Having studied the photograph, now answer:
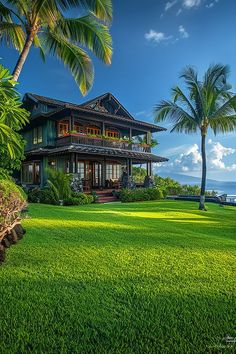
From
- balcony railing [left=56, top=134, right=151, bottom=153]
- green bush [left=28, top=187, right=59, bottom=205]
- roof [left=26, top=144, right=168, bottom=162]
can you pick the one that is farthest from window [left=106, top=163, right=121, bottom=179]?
green bush [left=28, top=187, right=59, bottom=205]

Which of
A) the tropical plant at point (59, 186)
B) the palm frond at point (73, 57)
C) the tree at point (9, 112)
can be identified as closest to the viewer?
the tree at point (9, 112)

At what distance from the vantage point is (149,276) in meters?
3.60

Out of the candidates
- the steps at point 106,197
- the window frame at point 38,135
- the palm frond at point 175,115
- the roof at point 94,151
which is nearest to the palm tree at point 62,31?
the palm frond at point 175,115

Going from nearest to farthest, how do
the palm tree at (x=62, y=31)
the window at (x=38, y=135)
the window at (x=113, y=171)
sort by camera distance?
1. the palm tree at (x=62, y=31)
2. the window at (x=38, y=135)
3. the window at (x=113, y=171)

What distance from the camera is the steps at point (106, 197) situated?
57.4ft

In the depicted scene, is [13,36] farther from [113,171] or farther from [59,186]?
[113,171]

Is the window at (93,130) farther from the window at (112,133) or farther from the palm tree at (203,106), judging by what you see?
the palm tree at (203,106)

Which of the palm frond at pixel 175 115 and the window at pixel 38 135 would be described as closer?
the palm frond at pixel 175 115

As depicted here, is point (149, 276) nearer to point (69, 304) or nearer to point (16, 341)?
point (69, 304)

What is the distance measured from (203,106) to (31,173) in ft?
53.0

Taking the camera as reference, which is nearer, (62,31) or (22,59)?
(22,59)

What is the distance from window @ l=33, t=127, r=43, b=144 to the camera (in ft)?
69.9

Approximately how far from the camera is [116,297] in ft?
9.72

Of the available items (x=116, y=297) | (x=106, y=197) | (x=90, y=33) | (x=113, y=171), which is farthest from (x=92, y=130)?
(x=116, y=297)
